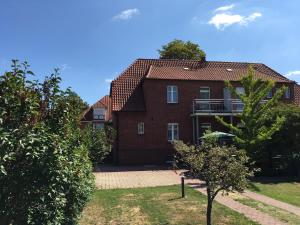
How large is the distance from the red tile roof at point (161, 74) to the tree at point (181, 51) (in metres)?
10.1

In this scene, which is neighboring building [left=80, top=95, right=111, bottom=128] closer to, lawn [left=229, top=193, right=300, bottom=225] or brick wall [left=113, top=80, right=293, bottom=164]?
brick wall [left=113, top=80, right=293, bottom=164]

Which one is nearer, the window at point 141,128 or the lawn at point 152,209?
the lawn at point 152,209

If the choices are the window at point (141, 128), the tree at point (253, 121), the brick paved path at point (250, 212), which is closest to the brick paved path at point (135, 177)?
the window at point (141, 128)

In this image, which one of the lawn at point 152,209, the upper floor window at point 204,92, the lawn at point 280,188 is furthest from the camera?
the upper floor window at point 204,92

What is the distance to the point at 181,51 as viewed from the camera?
44.7 m

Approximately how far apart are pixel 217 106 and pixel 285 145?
793 centimetres

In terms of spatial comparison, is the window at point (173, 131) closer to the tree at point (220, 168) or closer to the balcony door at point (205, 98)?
the balcony door at point (205, 98)

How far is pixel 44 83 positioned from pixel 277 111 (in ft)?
68.1

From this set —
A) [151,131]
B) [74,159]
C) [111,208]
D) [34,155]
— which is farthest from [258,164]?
[34,155]

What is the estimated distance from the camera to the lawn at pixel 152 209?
12062 mm

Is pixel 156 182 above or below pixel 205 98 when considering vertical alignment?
below

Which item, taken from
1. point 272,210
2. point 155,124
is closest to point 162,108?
point 155,124

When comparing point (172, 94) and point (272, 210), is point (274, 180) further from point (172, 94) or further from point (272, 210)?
point (172, 94)

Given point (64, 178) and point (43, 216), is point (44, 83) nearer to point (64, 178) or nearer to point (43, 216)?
point (64, 178)
